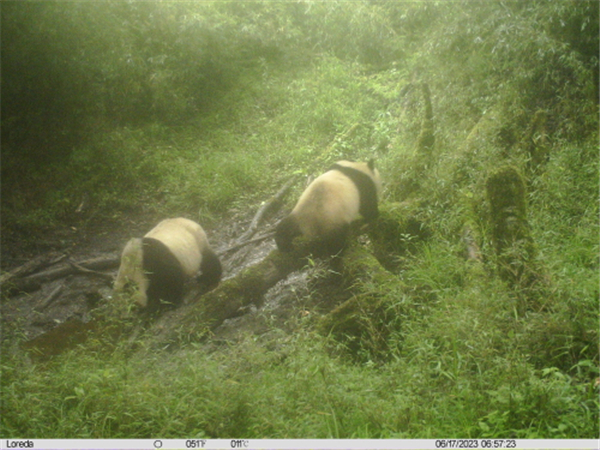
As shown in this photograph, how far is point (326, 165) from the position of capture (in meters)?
3.85

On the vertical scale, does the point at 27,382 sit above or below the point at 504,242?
below

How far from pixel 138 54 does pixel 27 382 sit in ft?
8.05

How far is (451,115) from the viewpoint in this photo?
4406mm

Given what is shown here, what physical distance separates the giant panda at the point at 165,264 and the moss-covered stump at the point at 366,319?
84 centimetres

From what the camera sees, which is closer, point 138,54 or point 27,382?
point 27,382

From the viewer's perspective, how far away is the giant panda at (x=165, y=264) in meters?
3.13

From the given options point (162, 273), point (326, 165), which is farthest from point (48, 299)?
point (326, 165)

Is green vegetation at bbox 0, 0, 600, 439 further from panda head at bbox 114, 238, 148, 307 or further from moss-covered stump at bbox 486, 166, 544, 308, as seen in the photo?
panda head at bbox 114, 238, 148, 307

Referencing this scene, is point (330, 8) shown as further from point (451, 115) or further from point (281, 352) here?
point (281, 352)

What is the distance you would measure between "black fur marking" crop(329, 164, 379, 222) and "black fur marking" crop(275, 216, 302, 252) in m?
0.61

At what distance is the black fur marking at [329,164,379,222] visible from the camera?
3.79 m

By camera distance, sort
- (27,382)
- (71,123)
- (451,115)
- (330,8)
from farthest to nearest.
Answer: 1. (451,115)
2. (330,8)
3. (71,123)
4. (27,382)

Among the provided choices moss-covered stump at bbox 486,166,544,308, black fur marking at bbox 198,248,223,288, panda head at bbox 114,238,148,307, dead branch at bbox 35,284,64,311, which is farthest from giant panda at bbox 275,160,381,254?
dead branch at bbox 35,284,64,311

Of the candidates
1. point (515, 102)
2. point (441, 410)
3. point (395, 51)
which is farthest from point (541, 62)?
point (441, 410)
